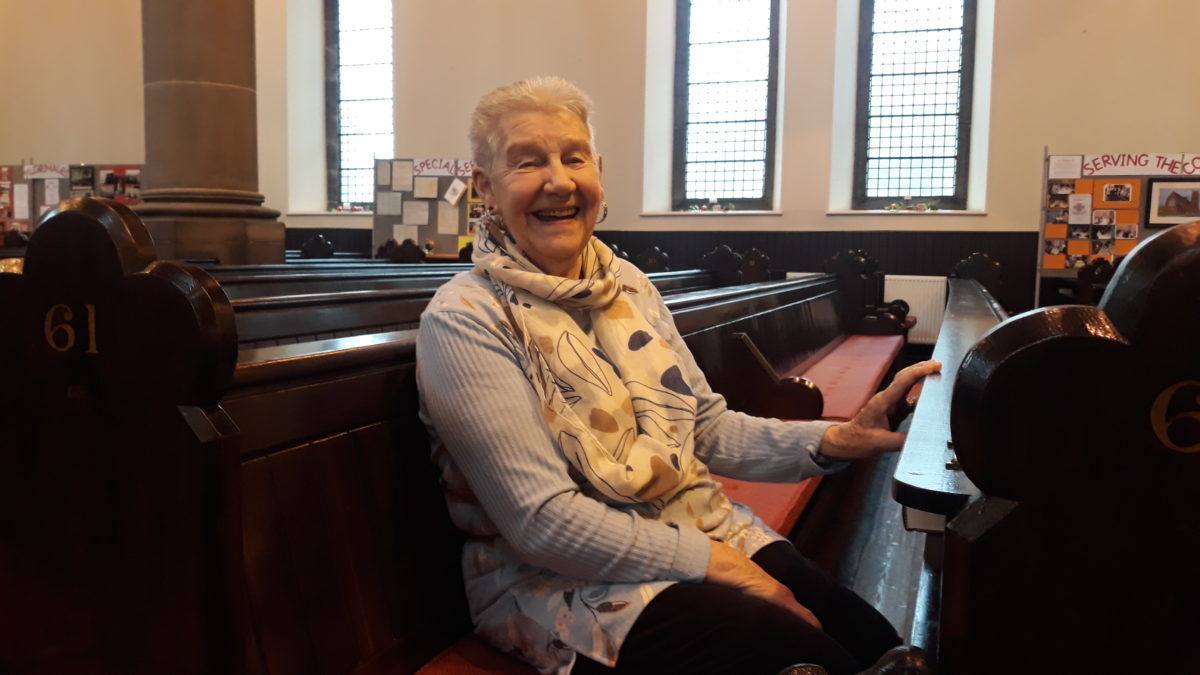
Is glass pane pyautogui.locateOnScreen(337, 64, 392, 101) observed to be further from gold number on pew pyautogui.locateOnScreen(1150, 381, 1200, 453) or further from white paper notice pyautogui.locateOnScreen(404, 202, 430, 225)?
gold number on pew pyautogui.locateOnScreen(1150, 381, 1200, 453)

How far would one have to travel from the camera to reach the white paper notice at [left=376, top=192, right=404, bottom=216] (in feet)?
28.7

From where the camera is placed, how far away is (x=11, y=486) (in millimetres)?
1333

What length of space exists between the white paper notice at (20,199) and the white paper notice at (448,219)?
4055 millimetres

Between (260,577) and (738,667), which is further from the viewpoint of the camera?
(738,667)

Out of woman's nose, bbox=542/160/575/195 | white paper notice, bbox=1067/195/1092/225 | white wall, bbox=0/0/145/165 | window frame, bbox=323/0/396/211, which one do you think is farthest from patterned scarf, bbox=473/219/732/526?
white wall, bbox=0/0/145/165

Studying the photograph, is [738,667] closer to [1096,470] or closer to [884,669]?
[884,669]

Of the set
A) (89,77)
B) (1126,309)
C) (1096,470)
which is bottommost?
(1096,470)

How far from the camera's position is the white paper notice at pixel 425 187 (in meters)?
8.57

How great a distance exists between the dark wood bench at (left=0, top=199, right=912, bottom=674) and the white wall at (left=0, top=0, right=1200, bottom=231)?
8410 millimetres

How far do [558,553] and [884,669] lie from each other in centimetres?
56

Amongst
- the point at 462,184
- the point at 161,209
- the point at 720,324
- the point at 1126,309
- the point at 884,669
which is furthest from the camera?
the point at 462,184

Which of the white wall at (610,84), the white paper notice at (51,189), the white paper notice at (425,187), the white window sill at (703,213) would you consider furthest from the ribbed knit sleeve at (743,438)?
the white paper notice at (51,189)

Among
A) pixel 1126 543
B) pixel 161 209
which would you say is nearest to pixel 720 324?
pixel 1126 543

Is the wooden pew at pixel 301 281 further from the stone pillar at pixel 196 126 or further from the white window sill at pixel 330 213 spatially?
the white window sill at pixel 330 213
